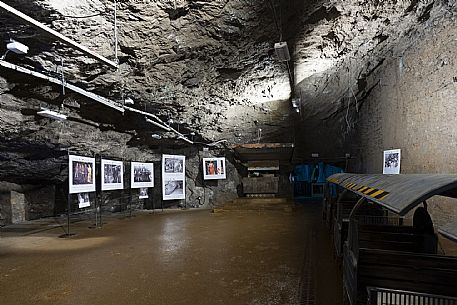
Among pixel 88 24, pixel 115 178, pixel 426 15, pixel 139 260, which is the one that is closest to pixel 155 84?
pixel 88 24

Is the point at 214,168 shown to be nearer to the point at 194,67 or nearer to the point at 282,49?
the point at 194,67

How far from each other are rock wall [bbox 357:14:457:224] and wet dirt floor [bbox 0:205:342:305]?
2923 mm

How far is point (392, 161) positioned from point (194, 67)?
6.25 m

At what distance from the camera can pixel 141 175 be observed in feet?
38.5

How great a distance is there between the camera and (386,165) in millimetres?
9273

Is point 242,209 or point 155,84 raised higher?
point 155,84

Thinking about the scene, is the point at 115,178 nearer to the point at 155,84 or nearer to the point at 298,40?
the point at 155,84

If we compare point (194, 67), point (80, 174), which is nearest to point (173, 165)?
point (80, 174)

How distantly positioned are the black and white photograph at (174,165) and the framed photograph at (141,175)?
33.4 inches

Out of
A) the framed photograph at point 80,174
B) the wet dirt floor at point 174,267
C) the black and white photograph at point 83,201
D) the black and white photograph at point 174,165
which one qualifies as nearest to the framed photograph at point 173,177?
the black and white photograph at point 174,165

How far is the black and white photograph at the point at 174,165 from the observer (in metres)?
12.7

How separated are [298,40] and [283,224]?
4.96 meters

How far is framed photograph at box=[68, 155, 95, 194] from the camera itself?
7.98 metres

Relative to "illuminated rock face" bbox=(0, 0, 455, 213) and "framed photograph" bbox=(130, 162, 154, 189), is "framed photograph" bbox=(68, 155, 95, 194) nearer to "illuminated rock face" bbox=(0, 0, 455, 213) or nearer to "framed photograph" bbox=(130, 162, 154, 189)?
"illuminated rock face" bbox=(0, 0, 455, 213)
